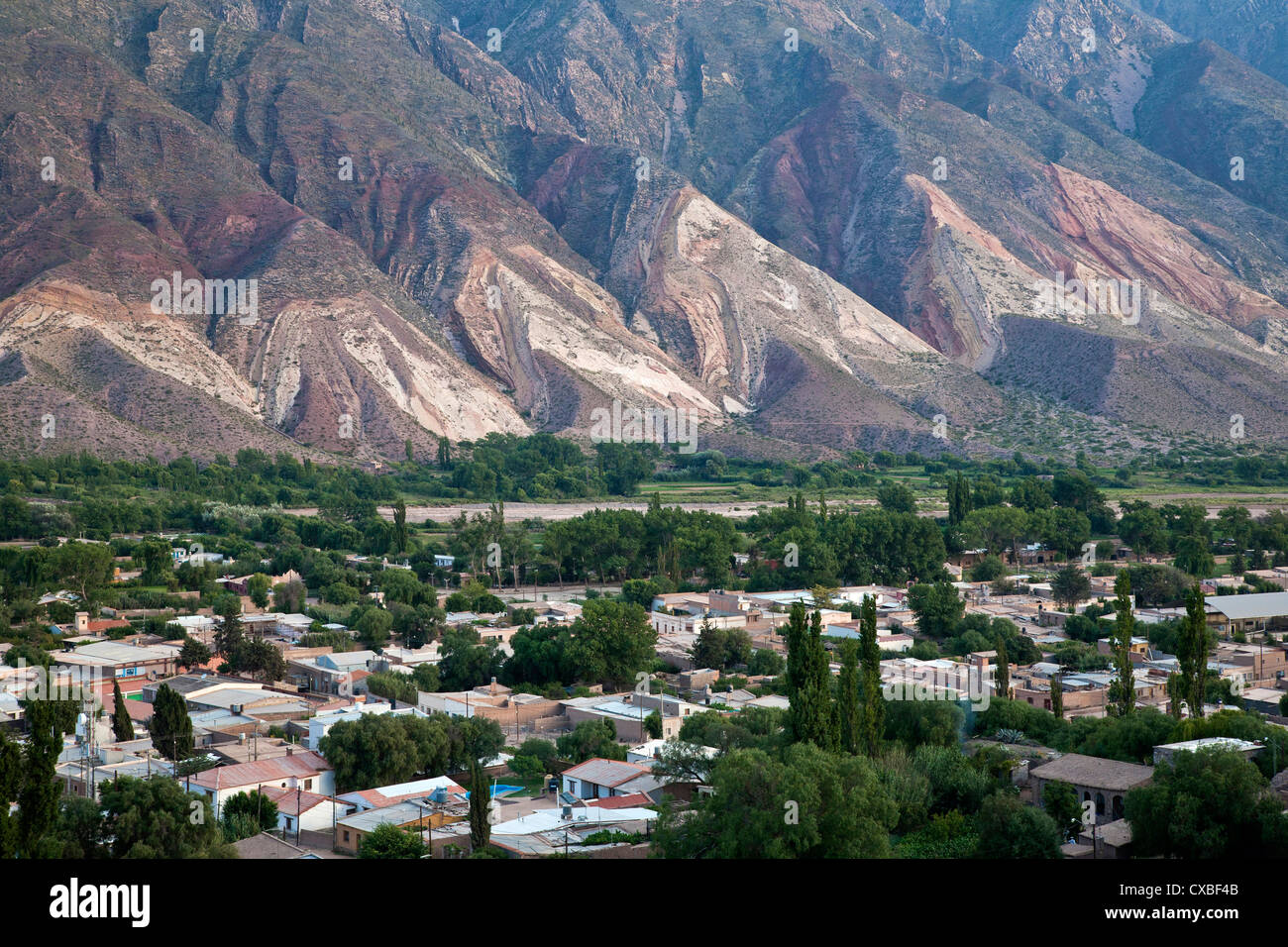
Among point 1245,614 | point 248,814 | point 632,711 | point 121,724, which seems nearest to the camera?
point 248,814

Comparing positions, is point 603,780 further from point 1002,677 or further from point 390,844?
point 1002,677

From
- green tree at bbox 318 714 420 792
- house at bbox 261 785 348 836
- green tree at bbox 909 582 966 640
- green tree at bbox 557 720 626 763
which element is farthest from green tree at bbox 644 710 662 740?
green tree at bbox 909 582 966 640

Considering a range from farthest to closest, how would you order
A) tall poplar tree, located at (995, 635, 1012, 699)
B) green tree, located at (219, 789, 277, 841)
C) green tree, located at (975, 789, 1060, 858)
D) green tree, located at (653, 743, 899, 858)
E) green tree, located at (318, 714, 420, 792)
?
tall poplar tree, located at (995, 635, 1012, 699), green tree, located at (318, 714, 420, 792), green tree, located at (219, 789, 277, 841), green tree, located at (975, 789, 1060, 858), green tree, located at (653, 743, 899, 858)

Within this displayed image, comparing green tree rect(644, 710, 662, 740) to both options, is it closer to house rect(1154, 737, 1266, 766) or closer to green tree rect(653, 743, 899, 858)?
green tree rect(653, 743, 899, 858)

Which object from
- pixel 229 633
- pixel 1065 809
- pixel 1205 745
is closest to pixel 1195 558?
pixel 1205 745

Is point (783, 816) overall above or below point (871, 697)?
below

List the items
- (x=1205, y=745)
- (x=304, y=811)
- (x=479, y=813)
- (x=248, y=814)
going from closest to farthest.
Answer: (x=479, y=813) → (x=1205, y=745) → (x=248, y=814) → (x=304, y=811)

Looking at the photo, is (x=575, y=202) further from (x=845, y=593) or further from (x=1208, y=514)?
(x=845, y=593)

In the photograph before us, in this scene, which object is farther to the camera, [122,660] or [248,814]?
[122,660]
